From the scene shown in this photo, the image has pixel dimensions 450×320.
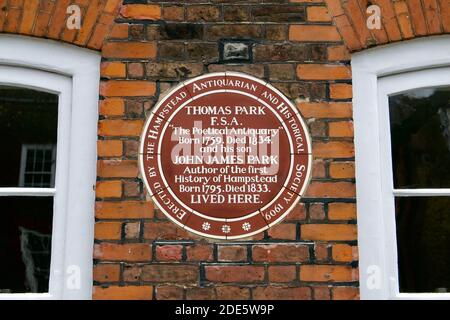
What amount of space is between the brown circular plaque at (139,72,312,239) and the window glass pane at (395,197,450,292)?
547mm

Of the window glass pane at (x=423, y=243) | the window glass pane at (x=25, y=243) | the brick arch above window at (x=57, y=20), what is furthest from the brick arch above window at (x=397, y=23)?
the window glass pane at (x=25, y=243)

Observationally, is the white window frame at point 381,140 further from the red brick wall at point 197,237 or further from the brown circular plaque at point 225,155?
the brown circular plaque at point 225,155

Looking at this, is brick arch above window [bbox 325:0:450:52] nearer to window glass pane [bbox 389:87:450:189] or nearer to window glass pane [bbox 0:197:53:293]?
window glass pane [bbox 389:87:450:189]

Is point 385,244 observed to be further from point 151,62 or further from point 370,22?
point 151,62

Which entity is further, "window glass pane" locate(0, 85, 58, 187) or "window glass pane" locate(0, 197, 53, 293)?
"window glass pane" locate(0, 85, 58, 187)

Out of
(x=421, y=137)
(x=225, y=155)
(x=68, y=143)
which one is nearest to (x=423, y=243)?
(x=421, y=137)

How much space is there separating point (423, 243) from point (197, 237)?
3.68 ft

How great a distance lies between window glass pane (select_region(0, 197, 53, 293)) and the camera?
3.03 metres

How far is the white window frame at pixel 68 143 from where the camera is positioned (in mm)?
3004

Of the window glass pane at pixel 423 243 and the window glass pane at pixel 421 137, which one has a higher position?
the window glass pane at pixel 421 137

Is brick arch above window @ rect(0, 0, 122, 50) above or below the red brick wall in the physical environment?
above

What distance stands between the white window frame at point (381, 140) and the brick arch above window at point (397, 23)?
0.15ft

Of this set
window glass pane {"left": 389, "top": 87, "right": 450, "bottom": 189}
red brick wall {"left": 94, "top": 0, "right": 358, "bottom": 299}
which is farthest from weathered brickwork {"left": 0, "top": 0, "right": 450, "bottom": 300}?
window glass pane {"left": 389, "top": 87, "right": 450, "bottom": 189}

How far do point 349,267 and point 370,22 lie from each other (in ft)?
4.07
